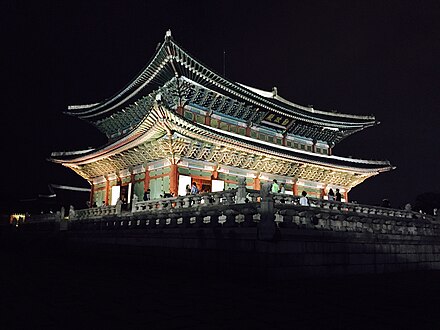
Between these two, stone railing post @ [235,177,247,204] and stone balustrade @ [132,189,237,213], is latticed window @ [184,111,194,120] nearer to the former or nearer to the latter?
stone balustrade @ [132,189,237,213]

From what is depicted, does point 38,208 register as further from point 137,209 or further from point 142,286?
point 142,286

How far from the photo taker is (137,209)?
1677 centimetres

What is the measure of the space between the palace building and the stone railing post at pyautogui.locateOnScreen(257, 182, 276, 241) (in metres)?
9.96

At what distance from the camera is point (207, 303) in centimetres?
659

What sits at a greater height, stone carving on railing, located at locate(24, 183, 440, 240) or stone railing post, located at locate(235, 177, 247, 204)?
stone railing post, located at locate(235, 177, 247, 204)

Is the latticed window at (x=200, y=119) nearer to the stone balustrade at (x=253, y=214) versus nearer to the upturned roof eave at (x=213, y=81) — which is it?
the upturned roof eave at (x=213, y=81)

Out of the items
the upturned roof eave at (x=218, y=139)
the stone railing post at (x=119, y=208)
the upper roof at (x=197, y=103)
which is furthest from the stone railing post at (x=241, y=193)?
the upper roof at (x=197, y=103)

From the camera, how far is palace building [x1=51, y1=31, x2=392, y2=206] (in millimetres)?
21391

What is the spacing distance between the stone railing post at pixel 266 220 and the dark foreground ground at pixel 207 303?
1.29 meters

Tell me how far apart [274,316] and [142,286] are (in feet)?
13.0

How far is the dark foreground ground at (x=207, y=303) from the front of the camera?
16.9 ft

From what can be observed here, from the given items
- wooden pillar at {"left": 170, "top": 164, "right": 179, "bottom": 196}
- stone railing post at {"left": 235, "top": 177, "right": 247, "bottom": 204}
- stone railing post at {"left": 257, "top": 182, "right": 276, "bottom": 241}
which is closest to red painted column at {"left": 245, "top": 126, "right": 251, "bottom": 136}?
wooden pillar at {"left": 170, "top": 164, "right": 179, "bottom": 196}

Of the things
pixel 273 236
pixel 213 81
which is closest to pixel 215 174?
pixel 213 81

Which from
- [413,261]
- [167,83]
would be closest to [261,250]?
[413,261]
